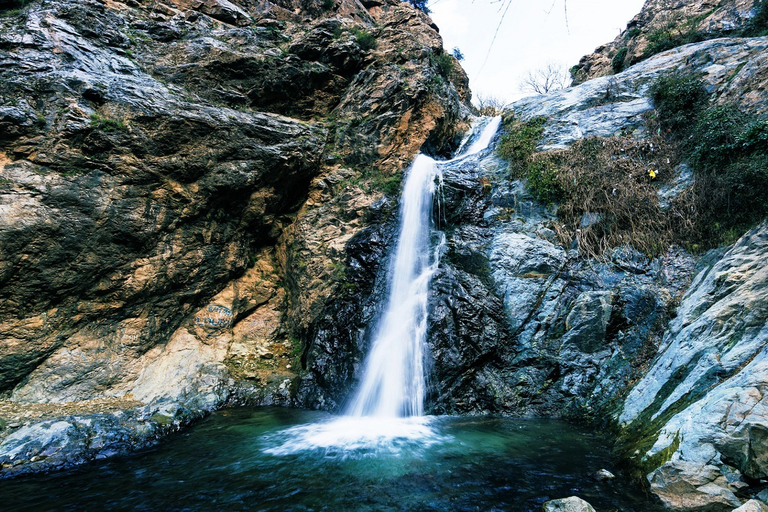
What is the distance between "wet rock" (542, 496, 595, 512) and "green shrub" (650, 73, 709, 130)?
38.8 ft

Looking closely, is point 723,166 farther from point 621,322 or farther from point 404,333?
point 404,333

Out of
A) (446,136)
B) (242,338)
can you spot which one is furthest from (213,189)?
(446,136)

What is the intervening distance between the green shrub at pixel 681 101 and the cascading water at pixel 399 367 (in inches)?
293

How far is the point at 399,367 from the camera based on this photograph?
24.9ft

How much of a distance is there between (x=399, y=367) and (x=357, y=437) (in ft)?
6.77

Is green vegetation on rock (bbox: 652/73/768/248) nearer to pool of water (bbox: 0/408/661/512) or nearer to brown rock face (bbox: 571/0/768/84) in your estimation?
pool of water (bbox: 0/408/661/512)

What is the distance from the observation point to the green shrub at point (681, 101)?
34.1 feet

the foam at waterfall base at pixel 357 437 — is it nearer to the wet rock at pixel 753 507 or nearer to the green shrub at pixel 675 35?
the wet rock at pixel 753 507

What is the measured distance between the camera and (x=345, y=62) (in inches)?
518

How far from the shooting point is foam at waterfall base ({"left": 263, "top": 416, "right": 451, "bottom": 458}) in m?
5.21

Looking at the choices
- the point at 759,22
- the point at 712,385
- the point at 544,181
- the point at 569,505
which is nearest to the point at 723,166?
the point at 544,181

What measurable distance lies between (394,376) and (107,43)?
12.5m

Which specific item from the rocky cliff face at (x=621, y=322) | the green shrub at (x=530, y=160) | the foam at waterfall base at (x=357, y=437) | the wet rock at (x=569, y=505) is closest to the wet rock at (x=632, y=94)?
the rocky cliff face at (x=621, y=322)

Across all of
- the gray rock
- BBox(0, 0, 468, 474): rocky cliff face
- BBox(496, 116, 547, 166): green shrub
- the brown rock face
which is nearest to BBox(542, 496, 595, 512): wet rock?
the gray rock
